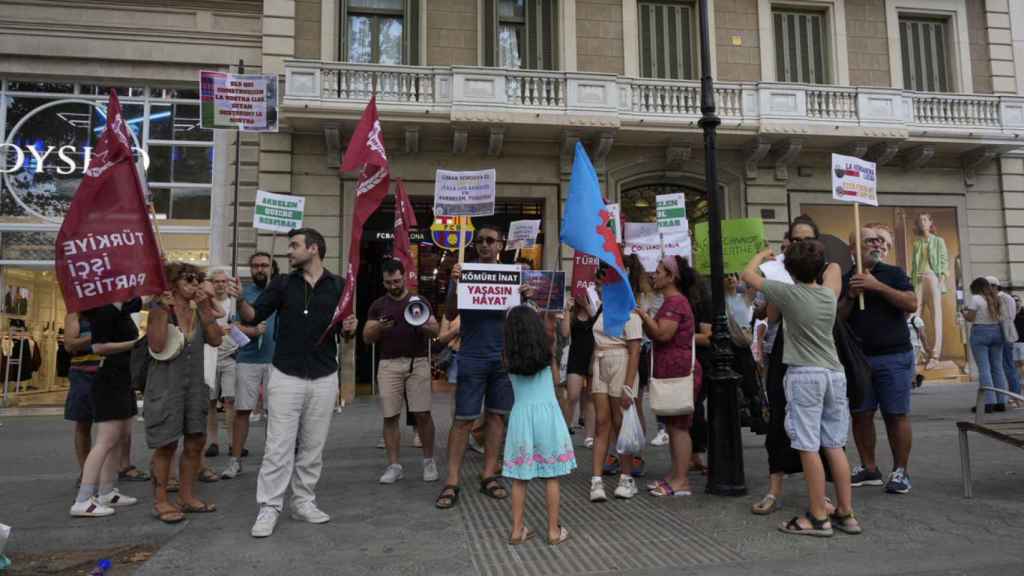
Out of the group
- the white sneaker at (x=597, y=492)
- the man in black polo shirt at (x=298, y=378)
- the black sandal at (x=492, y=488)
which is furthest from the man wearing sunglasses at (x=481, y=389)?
Result: the man in black polo shirt at (x=298, y=378)

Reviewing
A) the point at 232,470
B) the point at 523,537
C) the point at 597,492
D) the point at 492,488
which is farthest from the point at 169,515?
the point at 597,492

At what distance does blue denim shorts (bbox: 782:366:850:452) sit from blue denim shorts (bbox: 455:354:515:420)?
6.78ft

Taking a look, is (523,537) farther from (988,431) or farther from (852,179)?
(852,179)

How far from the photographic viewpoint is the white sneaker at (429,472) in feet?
19.0

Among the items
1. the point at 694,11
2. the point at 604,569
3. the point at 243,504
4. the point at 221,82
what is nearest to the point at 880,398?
the point at 604,569

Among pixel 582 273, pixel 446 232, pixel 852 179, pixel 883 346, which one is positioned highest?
pixel 446 232

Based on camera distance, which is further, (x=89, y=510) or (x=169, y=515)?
(x=89, y=510)

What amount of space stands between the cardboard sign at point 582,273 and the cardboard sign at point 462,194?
1525mm

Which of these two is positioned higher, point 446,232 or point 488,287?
point 446,232

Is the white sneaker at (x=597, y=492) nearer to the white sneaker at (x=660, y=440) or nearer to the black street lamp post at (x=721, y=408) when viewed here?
the black street lamp post at (x=721, y=408)

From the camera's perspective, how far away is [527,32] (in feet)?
47.4

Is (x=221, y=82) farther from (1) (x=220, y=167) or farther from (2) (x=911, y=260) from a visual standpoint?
(2) (x=911, y=260)

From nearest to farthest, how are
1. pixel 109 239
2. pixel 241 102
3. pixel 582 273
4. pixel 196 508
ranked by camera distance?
1. pixel 109 239
2. pixel 196 508
3. pixel 582 273
4. pixel 241 102

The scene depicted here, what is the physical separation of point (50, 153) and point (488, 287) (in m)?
12.3
